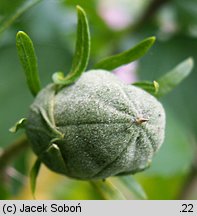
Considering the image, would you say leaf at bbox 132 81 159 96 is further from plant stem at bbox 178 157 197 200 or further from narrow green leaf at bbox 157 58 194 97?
plant stem at bbox 178 157 197 200

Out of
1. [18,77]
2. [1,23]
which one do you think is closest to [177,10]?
[18,77]

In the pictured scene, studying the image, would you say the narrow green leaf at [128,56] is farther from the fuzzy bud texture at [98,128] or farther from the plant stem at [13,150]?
the plant stem at [13,150]

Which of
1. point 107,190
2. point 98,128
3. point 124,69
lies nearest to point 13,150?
point 107,190

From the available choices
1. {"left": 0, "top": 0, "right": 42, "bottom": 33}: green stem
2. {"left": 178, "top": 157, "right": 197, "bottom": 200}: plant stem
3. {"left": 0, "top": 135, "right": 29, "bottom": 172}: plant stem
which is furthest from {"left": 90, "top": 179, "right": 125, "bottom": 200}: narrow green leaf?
{"left": 178, "top": 157, "right": 197, "bottom": 200}: plant stem

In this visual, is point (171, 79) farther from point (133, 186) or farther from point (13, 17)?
point (13, 17)

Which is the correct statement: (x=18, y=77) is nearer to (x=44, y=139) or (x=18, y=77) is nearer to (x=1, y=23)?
(x=1, y=23)

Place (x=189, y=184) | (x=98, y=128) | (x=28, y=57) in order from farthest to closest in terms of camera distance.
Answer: (x=189, y=184) < (x=28, y=57) < (x=98, y=128)
